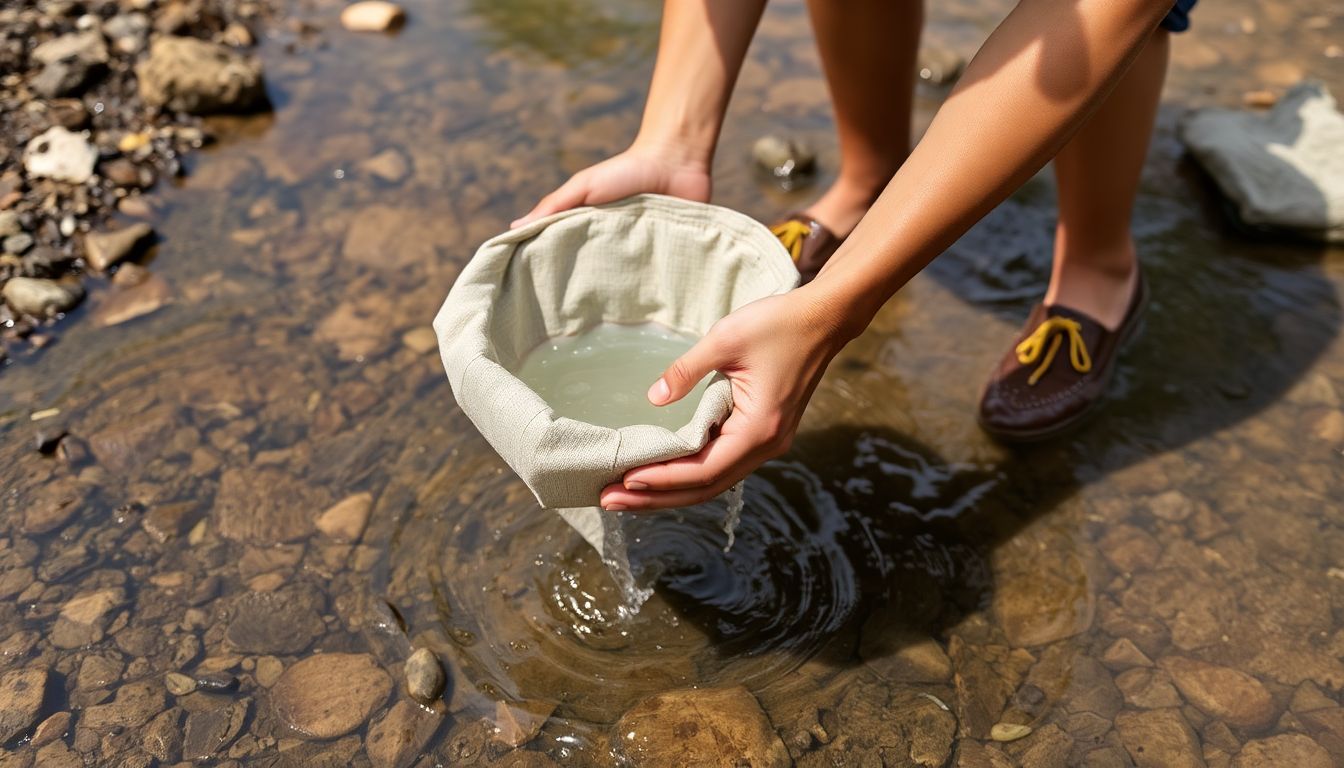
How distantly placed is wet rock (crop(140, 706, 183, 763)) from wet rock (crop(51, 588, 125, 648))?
268 millimetres

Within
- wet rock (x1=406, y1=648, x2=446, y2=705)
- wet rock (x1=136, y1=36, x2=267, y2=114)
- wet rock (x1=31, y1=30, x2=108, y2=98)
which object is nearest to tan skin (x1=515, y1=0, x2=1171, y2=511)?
wet rock (x1=406, y1=648, x2=446, y2=705)

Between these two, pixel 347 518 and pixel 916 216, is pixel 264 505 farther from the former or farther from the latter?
pixel 916 216

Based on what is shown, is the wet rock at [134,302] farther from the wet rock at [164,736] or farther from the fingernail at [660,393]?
the fingernail at [660,393]

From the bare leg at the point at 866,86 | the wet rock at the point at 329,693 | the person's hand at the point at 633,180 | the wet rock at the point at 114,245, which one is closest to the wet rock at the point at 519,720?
the wet rock at the point at 329,693

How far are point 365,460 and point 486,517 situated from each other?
376 millimetres

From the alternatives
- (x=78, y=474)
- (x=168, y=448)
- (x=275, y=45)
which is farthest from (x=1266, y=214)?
(x=275, y=45)

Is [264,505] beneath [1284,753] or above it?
above

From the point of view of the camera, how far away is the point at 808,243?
304cm

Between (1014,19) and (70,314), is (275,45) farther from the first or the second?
(1014,19)

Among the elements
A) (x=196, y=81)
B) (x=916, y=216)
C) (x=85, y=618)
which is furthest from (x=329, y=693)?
(x=196, y=81)

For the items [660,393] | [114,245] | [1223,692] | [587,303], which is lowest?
[1223,692]

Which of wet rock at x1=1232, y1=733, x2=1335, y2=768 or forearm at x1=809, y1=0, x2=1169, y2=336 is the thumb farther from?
wet rock at x1=1232, y1=733, x2=1335, y2=768

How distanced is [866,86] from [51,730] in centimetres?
238

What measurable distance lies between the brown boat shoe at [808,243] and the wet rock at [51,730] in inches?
80.6
